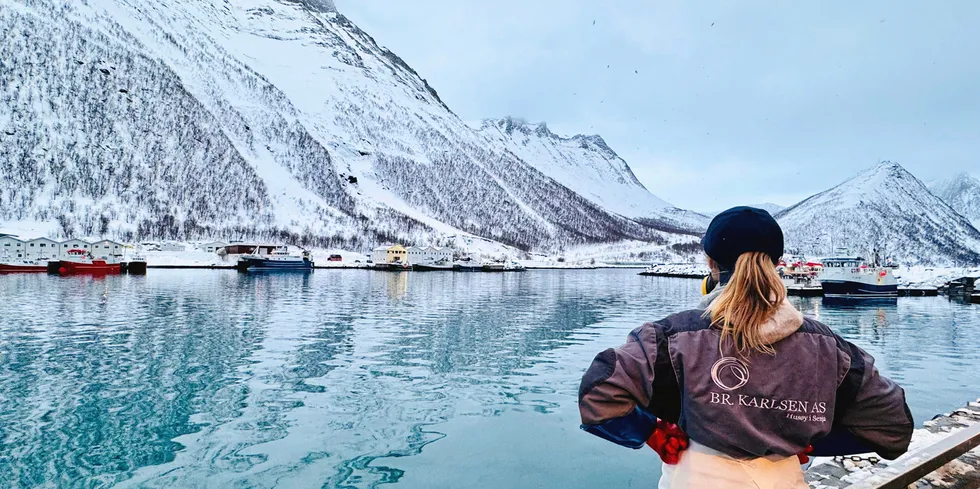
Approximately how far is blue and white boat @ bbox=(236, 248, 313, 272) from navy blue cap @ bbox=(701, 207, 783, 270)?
106866 mm

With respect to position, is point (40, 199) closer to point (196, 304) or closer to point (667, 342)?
point (196, 304)

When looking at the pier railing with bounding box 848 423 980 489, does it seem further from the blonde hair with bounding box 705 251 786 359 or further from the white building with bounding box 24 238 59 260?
the white building with bounding box 24 238 59 260

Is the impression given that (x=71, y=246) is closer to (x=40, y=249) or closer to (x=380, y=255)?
(x=40, y=249)

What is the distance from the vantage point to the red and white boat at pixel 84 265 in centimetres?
8031

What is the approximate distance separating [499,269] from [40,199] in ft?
357

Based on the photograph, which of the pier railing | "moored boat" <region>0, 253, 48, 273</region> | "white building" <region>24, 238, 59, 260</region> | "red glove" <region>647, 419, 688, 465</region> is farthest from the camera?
"white building" <region>24, 238, 59, 260</region>

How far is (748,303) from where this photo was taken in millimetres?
2490

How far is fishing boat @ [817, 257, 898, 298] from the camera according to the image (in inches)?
2078

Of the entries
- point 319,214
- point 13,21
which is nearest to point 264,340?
point 319,214

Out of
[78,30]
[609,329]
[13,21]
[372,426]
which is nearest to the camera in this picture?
[372,426]

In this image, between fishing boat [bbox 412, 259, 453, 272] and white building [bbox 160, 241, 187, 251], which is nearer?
white building [bbox 160, 241, 187, 251]

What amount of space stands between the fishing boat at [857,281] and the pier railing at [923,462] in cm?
5457

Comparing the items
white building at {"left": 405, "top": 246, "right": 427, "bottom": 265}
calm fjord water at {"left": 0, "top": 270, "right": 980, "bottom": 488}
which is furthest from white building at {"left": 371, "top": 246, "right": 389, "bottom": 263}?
calm fjord water at {"left": 0, "top": 270, "right": 980, "bottom": 488}

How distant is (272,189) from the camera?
178 meters
